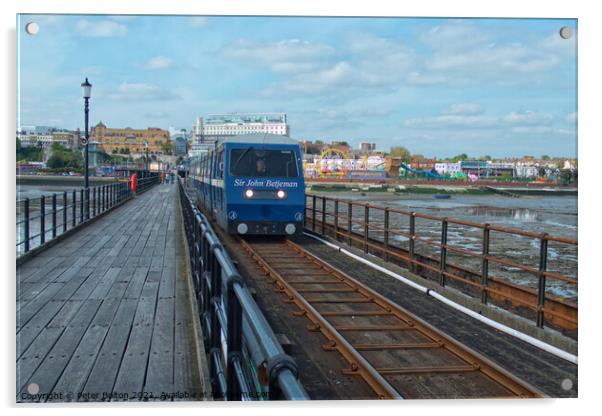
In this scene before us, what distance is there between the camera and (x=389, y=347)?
19.6 feet

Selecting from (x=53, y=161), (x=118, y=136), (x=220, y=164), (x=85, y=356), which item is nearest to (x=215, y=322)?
(x=85, y=356)

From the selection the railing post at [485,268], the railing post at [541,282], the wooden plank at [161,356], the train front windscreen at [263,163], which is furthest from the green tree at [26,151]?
the train front windscreen at [263,163]

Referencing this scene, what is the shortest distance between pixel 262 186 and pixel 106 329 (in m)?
8.10

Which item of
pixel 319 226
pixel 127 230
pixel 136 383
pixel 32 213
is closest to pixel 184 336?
pixel 136 383

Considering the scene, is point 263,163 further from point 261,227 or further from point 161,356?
point 161,356

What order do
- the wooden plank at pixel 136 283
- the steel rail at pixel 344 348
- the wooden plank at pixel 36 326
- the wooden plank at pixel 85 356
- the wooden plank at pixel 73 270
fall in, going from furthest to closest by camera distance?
the wooden plank at pixel 73 270
the wooden plank at pixel 136 283
the wooden plank at pixel 36 326
the steel rail at pixel 344 348
the wooden plank at pixel 85 356

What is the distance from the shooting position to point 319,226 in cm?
1894

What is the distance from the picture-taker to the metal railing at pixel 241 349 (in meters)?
2.24

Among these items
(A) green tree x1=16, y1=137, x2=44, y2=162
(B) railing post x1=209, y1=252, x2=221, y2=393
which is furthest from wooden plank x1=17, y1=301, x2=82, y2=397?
(A) green tree x1=16, y1=137, x2=44, y2=162

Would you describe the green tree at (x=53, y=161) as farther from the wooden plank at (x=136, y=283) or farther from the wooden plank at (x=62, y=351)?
the wooden plank at (x=62, y=351)

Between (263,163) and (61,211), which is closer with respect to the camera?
(263,163)

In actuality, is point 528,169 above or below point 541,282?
above

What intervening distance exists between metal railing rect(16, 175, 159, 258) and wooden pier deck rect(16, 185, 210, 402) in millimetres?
589

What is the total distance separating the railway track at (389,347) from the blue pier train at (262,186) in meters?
4.24
